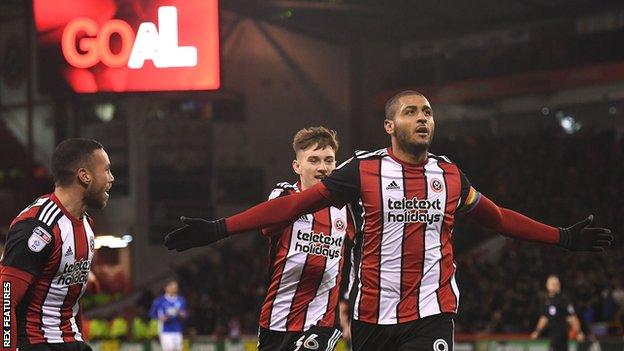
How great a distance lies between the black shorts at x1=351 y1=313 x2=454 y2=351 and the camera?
246 inches

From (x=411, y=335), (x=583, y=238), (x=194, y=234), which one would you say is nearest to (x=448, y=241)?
(x=411, y=335)

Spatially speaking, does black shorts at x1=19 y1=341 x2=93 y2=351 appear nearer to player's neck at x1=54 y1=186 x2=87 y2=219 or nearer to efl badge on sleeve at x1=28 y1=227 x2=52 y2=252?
efl badge on sleeve at x1=28 y1=227 x2=52 y2=252

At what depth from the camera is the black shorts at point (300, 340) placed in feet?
25.7

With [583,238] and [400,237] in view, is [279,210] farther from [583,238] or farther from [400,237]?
[583,238]

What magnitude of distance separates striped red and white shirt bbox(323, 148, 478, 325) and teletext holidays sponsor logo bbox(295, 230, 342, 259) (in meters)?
1.57

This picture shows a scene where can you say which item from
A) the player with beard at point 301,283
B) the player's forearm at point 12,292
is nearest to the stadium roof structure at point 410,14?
the player with beard at point 301,283

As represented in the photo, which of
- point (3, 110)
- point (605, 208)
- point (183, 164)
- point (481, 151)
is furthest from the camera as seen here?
point (3, 110)

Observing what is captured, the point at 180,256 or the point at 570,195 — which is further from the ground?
the point at 570,195

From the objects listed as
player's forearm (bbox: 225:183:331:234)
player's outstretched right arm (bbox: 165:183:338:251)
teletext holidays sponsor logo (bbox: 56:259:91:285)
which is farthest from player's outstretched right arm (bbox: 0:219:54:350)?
player's forearm (bbox: 225:183:331:234)

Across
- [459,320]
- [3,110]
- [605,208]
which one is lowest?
[459,320]

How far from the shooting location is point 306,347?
784 cm

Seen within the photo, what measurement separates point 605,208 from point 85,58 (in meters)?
14.3

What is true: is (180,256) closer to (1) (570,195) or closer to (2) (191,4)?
(1) (570,195)

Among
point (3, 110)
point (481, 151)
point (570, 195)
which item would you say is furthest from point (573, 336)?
point (3, 110)
